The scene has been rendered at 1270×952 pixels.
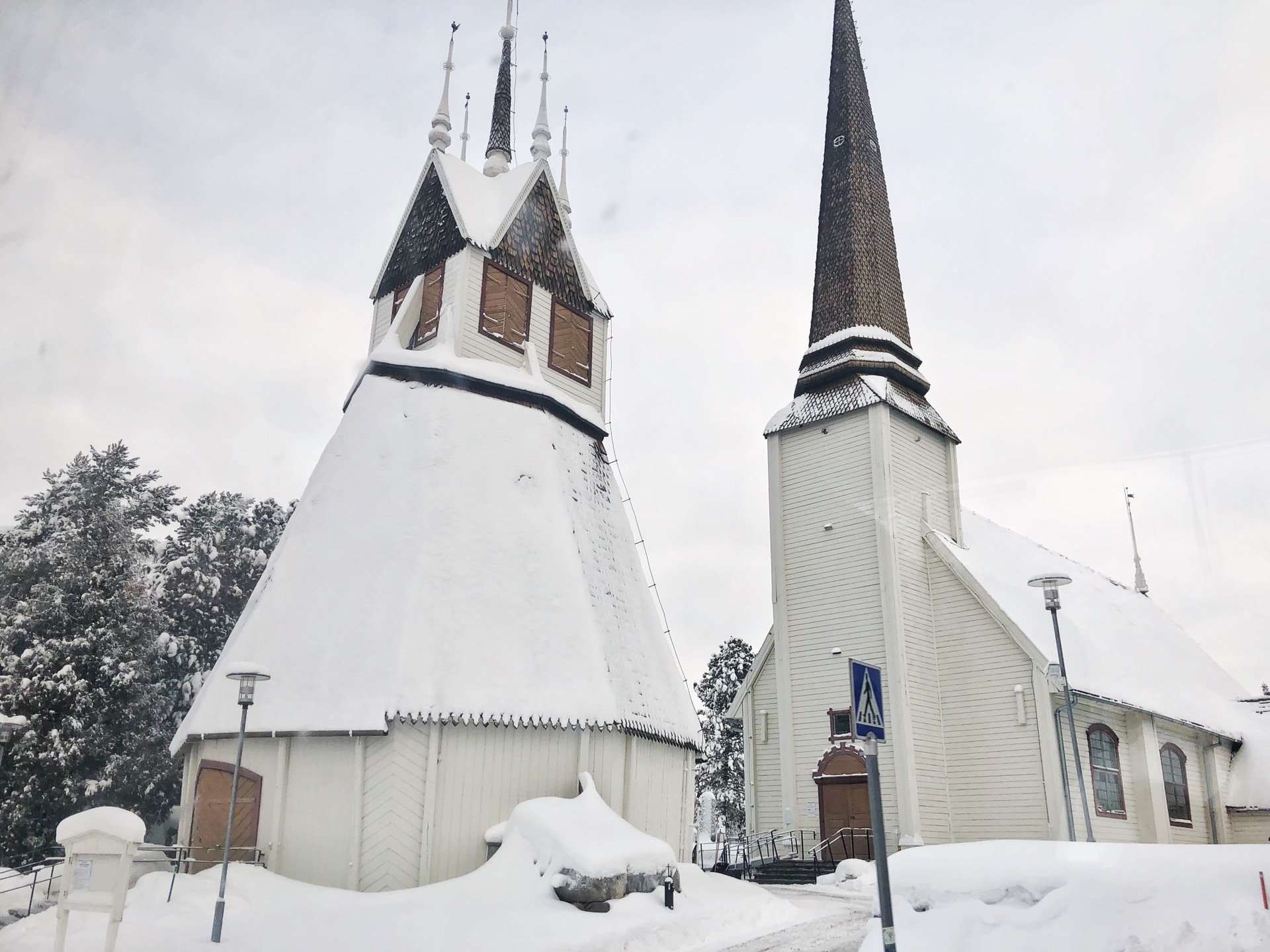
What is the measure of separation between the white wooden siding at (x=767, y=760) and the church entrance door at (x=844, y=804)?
58.8 inches

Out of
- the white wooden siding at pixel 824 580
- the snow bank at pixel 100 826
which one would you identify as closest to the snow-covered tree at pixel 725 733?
the white wooden siding at pixel 824 580

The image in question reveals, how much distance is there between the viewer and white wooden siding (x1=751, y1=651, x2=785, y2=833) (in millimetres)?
24844

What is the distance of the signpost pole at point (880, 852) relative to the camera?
22.9 feet

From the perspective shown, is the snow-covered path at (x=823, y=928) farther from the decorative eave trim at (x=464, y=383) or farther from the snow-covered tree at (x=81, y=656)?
the snow-covered tree at (x=81, y=656)


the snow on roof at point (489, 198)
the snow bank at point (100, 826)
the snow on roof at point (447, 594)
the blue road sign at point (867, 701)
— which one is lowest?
the snow bank at point (100, 826)

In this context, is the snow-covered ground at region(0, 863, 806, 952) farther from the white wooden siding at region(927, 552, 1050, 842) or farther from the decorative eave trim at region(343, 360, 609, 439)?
the white wooden siding at region(927, 552, 1050, 842)

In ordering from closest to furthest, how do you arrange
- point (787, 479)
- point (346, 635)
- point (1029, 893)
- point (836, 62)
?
point (1029, 893) → point (346, 635) → point (787, 479) → point (836, 62)

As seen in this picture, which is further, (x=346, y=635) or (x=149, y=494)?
(x=149, y=494)

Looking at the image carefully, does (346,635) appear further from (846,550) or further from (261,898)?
(846,550)

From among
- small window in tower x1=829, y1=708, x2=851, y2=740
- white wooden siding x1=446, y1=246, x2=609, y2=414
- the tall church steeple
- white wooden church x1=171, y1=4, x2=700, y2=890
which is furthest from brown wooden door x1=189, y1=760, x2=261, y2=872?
the tall church steeple

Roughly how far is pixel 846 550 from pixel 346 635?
13.9 m

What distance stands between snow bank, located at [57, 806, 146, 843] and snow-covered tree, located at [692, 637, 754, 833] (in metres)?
38.0

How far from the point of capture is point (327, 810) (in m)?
14.3

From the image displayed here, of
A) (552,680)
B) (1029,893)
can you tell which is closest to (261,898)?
(552,680)
